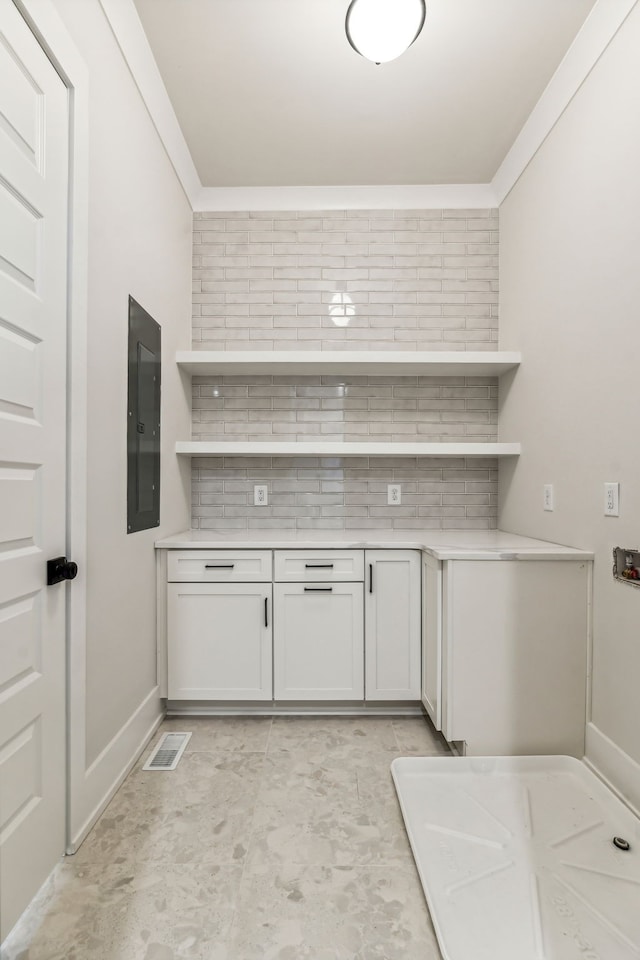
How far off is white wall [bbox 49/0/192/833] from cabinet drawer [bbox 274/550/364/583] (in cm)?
62

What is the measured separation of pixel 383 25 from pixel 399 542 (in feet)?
6.75

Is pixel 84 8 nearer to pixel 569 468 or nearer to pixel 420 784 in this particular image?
pixel 569 468

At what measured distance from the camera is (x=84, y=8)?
5.20 feet

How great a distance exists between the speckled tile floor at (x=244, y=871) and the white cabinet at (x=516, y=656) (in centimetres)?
33

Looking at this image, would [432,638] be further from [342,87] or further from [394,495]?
[342,87]

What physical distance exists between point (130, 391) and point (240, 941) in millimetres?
1794

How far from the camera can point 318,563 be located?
2.47 meters

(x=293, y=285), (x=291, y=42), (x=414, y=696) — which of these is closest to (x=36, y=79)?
(x=291, y=42)

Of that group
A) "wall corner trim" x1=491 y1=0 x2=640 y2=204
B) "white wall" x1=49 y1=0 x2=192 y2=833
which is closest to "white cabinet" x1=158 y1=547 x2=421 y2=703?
"white wall" x1=49 y1=0 x2=192 y2=833

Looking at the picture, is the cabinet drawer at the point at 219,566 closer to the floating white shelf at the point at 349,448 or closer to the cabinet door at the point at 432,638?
the floating white shelf at the point at 349,448

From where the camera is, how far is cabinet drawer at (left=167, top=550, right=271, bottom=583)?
96.5 inches

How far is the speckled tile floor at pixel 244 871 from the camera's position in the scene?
125 centimetres

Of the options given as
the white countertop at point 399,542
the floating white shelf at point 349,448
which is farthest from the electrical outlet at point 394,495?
the floating white shelf at point 349,448

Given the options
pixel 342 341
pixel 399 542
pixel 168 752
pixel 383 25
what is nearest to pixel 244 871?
pixel 168 752
